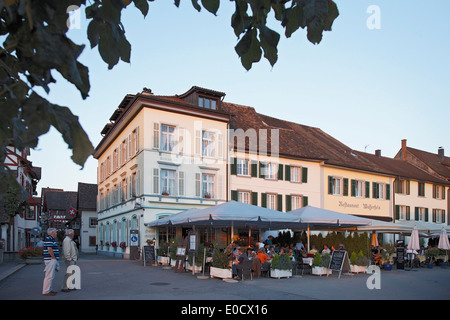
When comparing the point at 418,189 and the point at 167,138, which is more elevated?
the point at 167,138

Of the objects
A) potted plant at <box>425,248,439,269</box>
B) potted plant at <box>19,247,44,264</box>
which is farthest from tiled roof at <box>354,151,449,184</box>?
potted plant at <box>19,247,44,264</box>

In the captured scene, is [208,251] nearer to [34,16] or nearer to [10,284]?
[10,284]

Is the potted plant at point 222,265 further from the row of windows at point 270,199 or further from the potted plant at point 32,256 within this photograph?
the row of windows at point 270,199

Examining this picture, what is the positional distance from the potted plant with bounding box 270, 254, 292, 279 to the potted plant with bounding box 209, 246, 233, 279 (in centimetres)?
157

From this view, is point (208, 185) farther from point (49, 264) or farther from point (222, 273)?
point (49, 264)

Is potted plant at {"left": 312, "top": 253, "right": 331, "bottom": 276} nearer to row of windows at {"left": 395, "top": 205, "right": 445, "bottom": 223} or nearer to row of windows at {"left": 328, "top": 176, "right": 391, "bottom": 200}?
row of windows at {"left": 328, "top": 176, "right": 391, "bottom": 200}

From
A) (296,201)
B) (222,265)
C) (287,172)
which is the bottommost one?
(222,265)

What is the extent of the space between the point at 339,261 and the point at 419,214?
30520 millimetres

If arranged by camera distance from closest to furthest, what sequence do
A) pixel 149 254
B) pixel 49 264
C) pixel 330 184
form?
pixel 49 264 < pixel 149 254 < pixel 330 184

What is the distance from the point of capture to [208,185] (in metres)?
29.2

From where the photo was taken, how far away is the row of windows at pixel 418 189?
40.8 meters

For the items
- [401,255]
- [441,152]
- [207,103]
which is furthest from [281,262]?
[441,152]

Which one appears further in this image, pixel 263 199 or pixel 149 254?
pixel 263 199

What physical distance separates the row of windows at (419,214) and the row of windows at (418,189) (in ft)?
4.53
